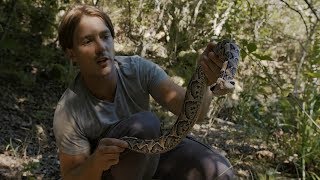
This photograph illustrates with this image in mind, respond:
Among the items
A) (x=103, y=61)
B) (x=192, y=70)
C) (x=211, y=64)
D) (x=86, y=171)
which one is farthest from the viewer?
(x=192, y=70)

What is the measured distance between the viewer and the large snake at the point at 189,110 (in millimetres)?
2057

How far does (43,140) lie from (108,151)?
270 cm

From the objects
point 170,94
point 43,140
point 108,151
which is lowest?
point 43,140

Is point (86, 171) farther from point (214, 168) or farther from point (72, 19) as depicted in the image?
point (72, 19)

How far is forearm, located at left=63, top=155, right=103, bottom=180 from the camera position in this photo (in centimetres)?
244

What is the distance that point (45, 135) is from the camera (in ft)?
16.1

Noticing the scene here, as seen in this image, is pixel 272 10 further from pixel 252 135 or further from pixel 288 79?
pixel 252 135

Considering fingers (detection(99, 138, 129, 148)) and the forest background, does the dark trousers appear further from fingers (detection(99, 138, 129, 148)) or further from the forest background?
the forest background

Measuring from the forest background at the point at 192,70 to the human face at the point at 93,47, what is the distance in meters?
0.79

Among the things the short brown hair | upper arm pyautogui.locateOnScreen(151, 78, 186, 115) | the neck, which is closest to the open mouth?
the neck

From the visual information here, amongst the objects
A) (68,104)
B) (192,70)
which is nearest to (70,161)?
(68,104)

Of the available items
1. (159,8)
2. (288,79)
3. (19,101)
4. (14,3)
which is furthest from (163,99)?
(288,79)

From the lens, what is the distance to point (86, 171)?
8.09 ft

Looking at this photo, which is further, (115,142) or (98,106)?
(98,106)
